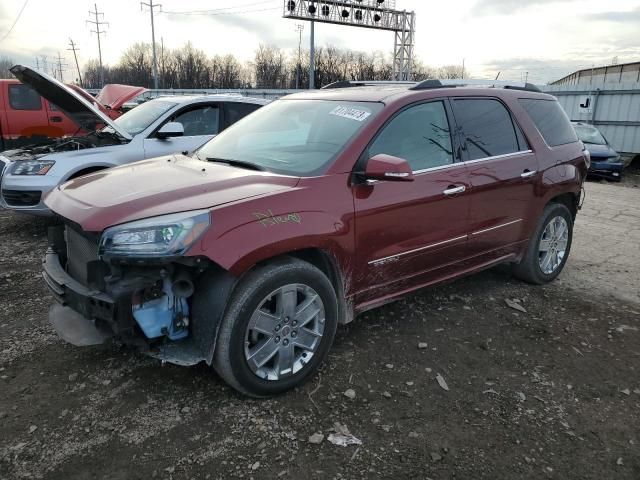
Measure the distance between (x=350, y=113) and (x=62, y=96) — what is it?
3.92 meters

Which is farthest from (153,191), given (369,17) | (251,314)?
(369,17)

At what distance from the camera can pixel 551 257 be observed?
505cm

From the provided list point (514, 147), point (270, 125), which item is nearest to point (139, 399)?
point (270, 125)

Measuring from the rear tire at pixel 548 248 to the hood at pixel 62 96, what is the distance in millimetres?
4775

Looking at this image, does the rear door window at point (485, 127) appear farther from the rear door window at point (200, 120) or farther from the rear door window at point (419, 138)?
the rear door window at point (200, 120)

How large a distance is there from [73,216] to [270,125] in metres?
1.70

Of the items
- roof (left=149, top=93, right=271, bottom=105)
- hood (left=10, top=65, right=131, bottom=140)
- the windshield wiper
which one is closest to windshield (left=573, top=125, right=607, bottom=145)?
roof (left=149, top=93, right=271, bottom=105)

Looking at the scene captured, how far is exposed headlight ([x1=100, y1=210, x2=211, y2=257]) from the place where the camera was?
2.56 metres

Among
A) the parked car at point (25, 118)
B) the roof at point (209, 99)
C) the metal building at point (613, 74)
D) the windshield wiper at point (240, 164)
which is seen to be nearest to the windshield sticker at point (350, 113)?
the windshield wiper at point (240, 164)

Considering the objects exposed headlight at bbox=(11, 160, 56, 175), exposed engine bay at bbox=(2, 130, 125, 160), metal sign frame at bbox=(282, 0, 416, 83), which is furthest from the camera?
metal sign frame at bbox=(282, 0, 416, 83)

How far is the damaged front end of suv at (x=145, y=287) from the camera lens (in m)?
2.58

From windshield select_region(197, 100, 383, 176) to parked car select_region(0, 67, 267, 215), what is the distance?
1.43 metres

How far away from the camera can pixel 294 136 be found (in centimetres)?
375

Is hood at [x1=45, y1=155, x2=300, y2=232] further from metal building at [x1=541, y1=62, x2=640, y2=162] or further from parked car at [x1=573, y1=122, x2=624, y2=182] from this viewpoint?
metal building at [x1=541, y1=62, x2=640, y2=162]
